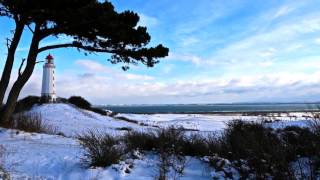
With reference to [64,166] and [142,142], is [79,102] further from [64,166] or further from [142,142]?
[64,166]

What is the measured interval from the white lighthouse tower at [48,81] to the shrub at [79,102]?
11.3 feet

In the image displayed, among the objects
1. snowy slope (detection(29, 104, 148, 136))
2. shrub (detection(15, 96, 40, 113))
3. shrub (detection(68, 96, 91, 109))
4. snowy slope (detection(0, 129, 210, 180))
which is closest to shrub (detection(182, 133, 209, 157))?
snowy slope (detection(0, 129, 210, 180))

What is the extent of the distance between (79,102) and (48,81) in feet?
16.2

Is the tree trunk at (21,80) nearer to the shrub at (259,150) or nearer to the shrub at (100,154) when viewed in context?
the shrub at (100,154)

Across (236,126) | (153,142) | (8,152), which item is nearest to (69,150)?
(8,152)

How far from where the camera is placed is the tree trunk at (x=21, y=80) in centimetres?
1833

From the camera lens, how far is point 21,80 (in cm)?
1847

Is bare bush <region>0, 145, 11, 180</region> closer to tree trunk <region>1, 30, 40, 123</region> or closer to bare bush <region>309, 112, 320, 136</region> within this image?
bare bush <region>309, 112, 320, 136</region>

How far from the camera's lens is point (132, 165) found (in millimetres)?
9570

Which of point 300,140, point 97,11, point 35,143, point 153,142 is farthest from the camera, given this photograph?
point 97,11

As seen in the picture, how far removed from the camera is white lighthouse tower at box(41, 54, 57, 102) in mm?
40906

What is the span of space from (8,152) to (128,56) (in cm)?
853

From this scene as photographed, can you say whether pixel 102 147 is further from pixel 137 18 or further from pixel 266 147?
pixel 137 18

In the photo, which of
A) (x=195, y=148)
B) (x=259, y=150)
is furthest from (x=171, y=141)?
(x=259, y=150)
